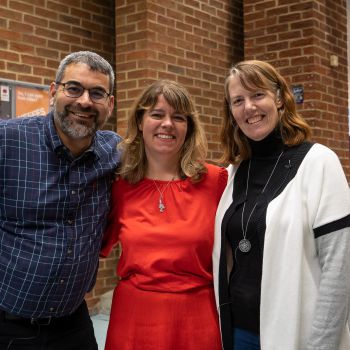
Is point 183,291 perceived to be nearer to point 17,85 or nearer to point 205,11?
point 17,85

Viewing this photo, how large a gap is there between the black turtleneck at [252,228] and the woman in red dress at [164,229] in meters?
0.16

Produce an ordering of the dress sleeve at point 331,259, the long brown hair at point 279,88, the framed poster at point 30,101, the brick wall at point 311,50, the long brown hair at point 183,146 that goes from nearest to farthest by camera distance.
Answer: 1. the dress sleeve at point 331,259
2. the long brown hair at point 279,88
3. the long brown hair at point 183,146
4. the framed poster at point 30,101
5. the brick wall at point 311,50

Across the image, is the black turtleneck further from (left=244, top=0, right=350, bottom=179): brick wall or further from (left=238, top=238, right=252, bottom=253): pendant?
(left=244, top=0, right=350, bottom=179): brick wall

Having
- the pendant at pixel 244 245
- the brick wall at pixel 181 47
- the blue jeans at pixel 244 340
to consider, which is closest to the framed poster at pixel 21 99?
the brick wall at pixel 181 47

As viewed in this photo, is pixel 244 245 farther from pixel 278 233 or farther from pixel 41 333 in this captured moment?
pixel 41 333

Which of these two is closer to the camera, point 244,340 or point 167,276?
point 244,340

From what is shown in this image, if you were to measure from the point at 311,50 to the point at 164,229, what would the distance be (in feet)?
10.8

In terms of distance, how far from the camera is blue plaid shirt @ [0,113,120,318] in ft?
6.19

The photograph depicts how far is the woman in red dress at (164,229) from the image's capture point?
78.6 inches

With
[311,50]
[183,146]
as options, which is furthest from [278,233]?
[311,50]

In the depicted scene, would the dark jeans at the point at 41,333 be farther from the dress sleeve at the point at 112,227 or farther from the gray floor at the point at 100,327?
the gray floor at the point at 100,327

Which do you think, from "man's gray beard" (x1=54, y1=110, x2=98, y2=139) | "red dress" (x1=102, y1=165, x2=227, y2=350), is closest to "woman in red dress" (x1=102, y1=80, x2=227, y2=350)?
"red dress" (x1=102, y1=165, x2=227, y2=350)

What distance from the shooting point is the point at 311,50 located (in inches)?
185

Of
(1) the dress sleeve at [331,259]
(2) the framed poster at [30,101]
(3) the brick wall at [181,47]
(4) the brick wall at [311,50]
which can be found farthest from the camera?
(4) the brick wall at [311,50]
